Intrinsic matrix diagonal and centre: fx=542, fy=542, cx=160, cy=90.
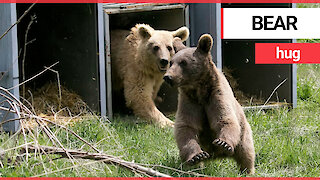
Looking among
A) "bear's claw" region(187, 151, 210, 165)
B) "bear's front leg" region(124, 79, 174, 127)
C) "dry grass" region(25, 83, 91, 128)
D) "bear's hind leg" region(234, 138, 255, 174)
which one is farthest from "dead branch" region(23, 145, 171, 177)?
"bear's front leg" region(124, 79, 174, 127)

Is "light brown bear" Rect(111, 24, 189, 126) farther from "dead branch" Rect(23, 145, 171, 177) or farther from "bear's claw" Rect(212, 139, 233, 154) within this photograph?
"dead branch" Rect(23, 145, 171, 177)

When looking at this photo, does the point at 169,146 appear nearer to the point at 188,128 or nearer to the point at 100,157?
the point at 188,128

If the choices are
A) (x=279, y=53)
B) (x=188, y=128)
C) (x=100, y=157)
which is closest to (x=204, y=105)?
(x=188, y=128)

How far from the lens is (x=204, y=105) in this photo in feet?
13.9

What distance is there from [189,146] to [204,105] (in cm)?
48

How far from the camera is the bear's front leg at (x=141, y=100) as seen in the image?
20.9ft

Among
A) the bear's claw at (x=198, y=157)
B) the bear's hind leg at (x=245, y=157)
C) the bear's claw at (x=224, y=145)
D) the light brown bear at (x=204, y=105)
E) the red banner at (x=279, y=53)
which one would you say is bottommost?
the bear's hind leg at (x=245, y=157)

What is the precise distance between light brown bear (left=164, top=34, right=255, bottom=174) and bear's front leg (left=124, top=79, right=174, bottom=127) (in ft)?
6.75

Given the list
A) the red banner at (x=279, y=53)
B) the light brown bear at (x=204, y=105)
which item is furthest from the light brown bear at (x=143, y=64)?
the light brown bear at (x=204, y=105)

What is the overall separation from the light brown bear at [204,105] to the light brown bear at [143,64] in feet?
6.08

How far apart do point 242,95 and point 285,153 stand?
9.40ft

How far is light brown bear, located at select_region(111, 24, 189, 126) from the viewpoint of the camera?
6246mm

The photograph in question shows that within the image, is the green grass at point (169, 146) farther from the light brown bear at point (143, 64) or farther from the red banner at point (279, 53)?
the red banner at point (279, 53)

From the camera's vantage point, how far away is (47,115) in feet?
20.6
